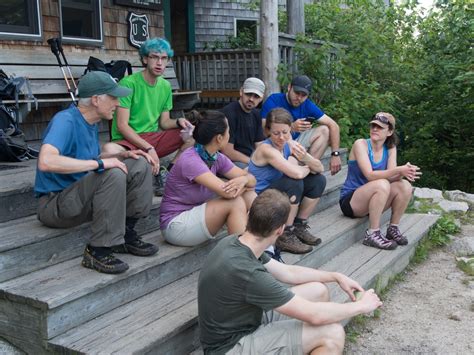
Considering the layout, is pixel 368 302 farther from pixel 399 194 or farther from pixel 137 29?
pixel 137 29

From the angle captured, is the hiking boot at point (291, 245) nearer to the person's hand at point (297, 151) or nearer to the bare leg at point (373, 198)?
the person's hand at point (297, 151)

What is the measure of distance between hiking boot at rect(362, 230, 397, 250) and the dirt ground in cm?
29

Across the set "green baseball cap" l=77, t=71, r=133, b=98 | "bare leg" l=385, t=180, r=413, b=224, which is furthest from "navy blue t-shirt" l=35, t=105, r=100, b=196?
"bare leg" l=385, t=180, r=413, b=224

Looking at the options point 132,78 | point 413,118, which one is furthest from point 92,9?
point 413,118

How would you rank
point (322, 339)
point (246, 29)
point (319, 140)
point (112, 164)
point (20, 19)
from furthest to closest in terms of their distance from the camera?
point (246, 29) < point (20, 19) < point (319, 140) < point (112, 164) < point (322, 339)

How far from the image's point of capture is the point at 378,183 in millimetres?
4402

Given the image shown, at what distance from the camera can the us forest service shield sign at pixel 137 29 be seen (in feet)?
21.6

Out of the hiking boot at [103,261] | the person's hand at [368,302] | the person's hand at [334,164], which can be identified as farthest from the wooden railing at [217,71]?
the person's hand at [368,302]

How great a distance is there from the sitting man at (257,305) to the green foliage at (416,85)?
5218 mm

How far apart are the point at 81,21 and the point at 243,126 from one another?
261cm

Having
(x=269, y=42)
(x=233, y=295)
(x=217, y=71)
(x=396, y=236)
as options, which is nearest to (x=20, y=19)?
(x=269, y=42)

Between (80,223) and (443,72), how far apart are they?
787 centimetres

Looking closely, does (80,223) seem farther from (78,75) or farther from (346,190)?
(78,75)

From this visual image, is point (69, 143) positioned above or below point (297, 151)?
above
